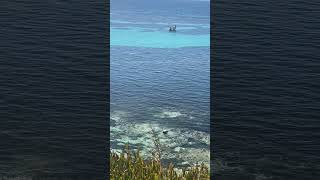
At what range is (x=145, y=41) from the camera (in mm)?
45406

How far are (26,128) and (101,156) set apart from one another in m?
2.77

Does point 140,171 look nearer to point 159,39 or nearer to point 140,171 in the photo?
point 140,171

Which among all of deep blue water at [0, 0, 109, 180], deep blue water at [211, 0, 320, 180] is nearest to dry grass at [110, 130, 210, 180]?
deep blue water at [0, 0, 109, 180]

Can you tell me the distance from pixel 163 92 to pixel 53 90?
12.2 meters

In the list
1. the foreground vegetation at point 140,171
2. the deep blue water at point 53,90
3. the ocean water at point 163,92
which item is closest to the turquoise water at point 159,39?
the ocean water at point 163,92

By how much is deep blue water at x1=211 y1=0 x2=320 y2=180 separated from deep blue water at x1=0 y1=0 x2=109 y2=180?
3.59 meters

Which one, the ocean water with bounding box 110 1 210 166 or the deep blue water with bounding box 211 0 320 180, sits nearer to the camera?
the deep blue water with bounding box 211 0 320 180

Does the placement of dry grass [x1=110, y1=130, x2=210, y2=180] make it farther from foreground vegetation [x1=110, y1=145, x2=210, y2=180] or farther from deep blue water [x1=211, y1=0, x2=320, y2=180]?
deep blue water [x1=211, y1=0, x2=320, y2=180]

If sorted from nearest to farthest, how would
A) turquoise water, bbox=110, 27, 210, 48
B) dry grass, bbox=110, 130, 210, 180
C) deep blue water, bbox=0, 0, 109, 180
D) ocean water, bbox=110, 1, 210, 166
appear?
dry grass, bbox=110, 130, 210, 180 → deep blue water, bbox=0, 0, 109, 180 → ocean water, bbox=110, 1, 210, 166 → turquoise water, bbox=110, 27, 210, 48

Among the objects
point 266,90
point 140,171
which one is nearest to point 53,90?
point 266,90

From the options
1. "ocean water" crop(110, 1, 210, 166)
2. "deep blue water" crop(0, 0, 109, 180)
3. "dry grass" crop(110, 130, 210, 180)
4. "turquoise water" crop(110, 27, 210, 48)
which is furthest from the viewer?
"turquoise water" crop(110, 27, 210, 48)

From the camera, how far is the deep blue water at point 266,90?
1413 cm

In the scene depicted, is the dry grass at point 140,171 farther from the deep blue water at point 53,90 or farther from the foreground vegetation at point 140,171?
the deep blue water at point 53,90

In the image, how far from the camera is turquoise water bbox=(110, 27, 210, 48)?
42625 millimetres
